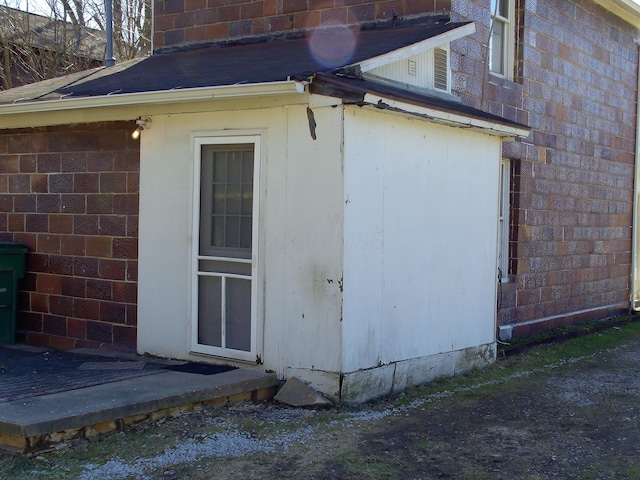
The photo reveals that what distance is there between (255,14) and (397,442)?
6355 millimetres

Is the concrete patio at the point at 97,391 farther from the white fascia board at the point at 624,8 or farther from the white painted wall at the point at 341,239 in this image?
the white fascia board at the point at 624,8

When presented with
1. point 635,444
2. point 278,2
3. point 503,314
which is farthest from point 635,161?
point 635,444

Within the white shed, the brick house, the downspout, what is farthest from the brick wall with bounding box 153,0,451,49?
the downspout

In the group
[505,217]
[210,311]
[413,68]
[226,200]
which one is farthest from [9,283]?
[505,217]

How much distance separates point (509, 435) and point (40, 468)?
140 inches

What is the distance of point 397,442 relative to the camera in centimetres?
621

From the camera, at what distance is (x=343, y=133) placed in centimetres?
702

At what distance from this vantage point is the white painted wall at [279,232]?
7109 mm

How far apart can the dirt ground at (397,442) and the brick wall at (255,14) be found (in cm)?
437

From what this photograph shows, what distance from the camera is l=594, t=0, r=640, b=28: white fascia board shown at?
12.6 meters

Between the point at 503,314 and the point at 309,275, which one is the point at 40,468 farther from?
the point at 503,314

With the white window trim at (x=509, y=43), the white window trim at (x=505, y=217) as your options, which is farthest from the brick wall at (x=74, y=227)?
the white window trim at (x=509, y=43)

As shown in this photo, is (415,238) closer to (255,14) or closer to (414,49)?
(414,49)

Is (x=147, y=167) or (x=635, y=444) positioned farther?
(x=147, y=167)
